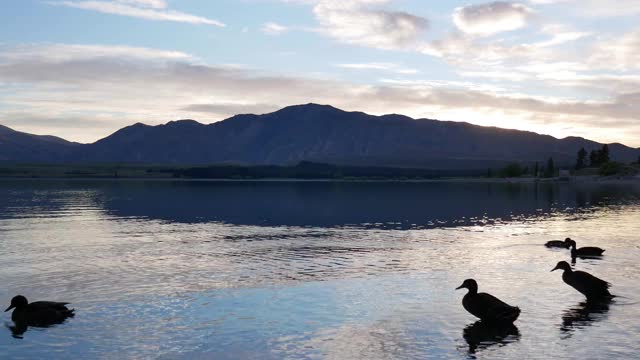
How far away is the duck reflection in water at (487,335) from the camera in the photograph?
23.7 m

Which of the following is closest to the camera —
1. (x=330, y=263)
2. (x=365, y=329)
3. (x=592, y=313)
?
(x=365, y=329)

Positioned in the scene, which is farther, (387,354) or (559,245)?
(559,245)

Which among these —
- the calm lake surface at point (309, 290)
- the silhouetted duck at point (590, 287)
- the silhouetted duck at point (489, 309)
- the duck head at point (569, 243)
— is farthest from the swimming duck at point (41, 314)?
the duck head at point (569, 243)

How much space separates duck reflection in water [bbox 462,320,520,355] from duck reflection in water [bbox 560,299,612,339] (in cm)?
186

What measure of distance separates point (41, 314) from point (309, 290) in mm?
12154

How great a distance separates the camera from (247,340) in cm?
2398

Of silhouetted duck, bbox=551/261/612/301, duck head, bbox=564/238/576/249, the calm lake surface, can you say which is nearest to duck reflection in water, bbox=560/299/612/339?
the calm lake surface

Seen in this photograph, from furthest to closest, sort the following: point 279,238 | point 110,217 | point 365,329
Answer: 1. point 110,217
2. point 279,238
3. point 365,329

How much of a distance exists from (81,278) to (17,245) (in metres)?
17.7

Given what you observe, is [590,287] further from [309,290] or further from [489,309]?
[309,290]

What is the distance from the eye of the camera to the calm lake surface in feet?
76.8

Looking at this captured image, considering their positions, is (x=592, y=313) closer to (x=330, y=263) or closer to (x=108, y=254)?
(x=330, y=263)

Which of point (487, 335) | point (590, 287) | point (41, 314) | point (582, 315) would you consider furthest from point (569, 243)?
point (41, 314)

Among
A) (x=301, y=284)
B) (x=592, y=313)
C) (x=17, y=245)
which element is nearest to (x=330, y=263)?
(x=301, y=284)
